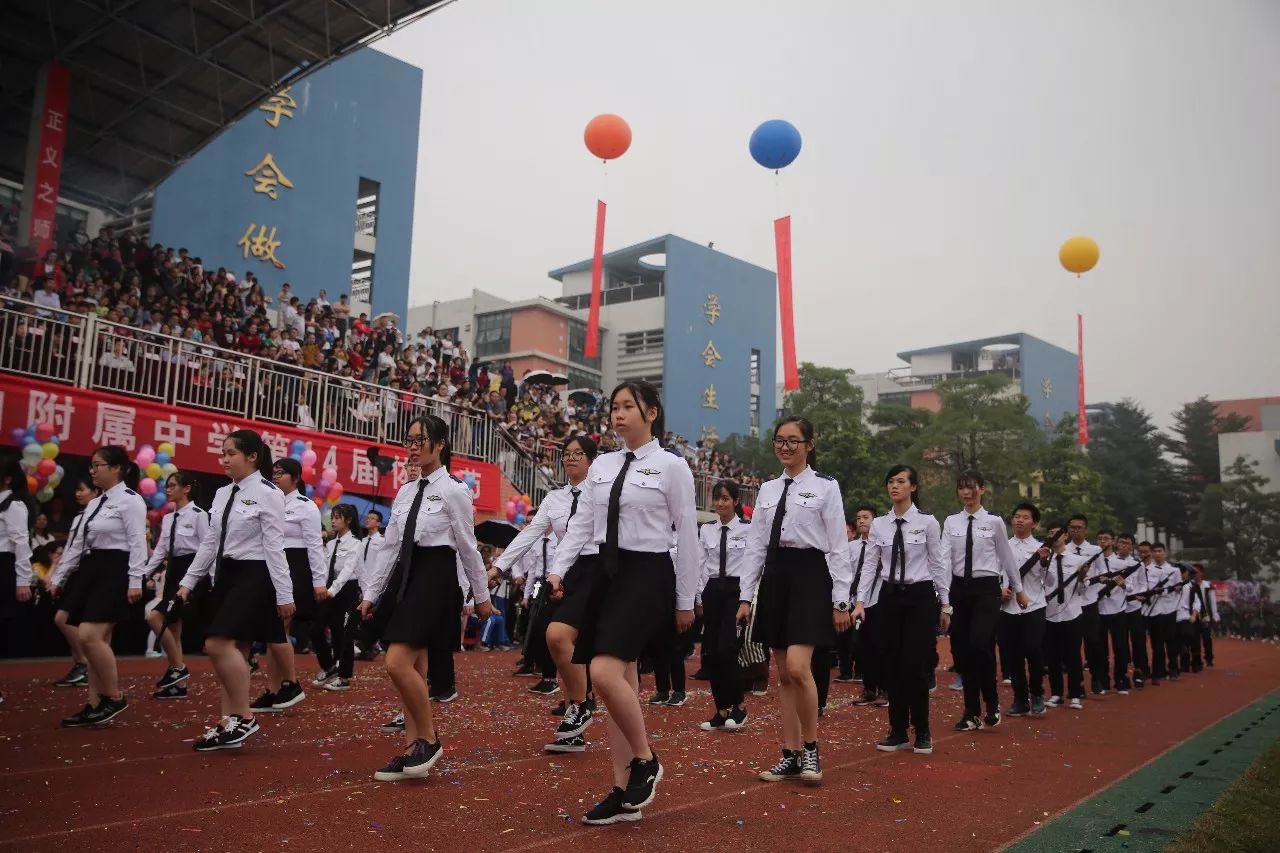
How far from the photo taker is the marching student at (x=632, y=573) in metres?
4.71

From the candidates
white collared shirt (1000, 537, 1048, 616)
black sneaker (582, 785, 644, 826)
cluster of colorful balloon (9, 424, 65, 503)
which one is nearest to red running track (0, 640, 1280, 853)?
black sneaker (582, 785, 644, 826)

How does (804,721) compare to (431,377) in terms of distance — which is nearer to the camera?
(804,721)

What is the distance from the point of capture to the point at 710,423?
44281 mm

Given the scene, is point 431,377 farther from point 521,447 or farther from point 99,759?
point 99,759

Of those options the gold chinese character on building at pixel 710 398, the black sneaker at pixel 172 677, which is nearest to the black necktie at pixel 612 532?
the black sneaker at pixel 172 677

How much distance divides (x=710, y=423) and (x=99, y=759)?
127 feet

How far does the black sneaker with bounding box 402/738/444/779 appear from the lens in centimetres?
550

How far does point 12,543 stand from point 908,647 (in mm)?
7476

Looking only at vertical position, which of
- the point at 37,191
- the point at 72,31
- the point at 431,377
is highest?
the point at 72,31

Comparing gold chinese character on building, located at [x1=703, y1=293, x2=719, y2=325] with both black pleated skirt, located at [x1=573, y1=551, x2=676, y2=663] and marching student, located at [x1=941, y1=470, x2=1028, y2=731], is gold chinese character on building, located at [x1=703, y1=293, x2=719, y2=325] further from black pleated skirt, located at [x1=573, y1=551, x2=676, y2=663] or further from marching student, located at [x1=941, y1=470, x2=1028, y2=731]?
black pleated skirt, located at [x1=573, y1=551, x2=676, y2=663]

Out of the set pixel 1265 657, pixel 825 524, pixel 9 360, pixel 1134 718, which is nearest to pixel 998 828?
pixel 825 524

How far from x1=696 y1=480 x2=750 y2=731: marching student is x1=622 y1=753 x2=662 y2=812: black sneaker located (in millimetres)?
3412

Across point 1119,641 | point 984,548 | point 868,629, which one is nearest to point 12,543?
point 868,629

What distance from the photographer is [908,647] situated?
726 cm
